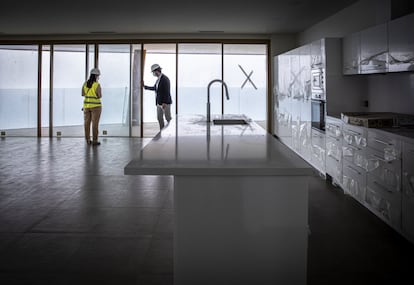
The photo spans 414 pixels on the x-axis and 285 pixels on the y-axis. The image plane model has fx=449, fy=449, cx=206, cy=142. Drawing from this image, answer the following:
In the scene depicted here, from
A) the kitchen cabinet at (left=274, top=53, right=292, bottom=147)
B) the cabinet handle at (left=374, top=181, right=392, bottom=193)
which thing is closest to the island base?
the cabinet handle at (left=374, top=181, right=392, bottom=193)

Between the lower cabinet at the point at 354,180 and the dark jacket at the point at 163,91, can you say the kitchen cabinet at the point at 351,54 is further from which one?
the dark jacket at the point at 163,91

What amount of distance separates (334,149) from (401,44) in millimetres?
1508

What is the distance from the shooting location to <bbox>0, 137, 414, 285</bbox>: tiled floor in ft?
8.89

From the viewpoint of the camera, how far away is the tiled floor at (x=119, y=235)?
2.71 metres

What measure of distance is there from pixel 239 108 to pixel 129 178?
5.47 metres

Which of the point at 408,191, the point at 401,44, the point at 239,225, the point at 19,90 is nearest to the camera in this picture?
the point at 239,225

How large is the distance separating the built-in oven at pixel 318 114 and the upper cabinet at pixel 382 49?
56cm

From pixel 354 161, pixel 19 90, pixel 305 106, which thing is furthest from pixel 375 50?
pixel 19 90

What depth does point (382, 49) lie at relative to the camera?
4203mm

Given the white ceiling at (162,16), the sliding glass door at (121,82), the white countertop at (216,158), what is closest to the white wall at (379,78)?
the white ceiling at (162,16)

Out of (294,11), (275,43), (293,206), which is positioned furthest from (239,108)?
(293,206)

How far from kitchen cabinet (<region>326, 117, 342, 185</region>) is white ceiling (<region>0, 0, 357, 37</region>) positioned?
2271mm

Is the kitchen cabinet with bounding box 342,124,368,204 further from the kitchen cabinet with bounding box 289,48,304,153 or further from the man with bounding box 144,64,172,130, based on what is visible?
the man with bounding box 144,64,172,130

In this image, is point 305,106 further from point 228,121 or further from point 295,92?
point 228,121
